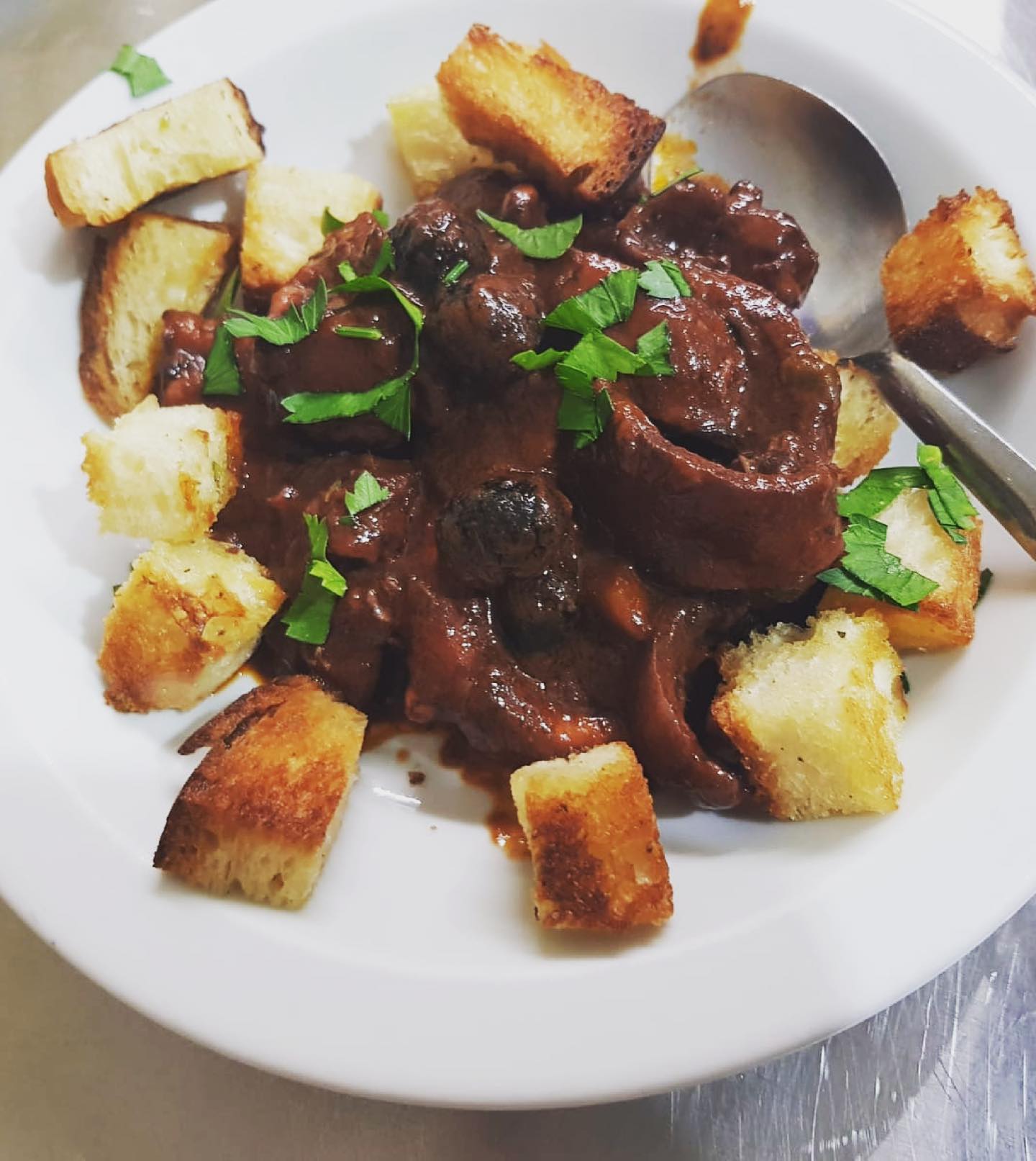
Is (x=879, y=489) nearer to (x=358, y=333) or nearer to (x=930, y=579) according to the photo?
(x=930, y=579)

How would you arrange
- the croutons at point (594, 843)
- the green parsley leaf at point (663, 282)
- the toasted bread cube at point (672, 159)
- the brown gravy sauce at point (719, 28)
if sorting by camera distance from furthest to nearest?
the toasted bread cube at point (672, 159) < the brown gravy sauce at point (719, 28) < the green parsley leaf at point (663, 282) < the croutons at point (594, 843)

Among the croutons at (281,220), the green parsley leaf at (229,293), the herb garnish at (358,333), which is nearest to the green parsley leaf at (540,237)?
the herb garnish at (358,333)

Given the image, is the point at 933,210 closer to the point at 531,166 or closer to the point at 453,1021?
the point at 531,166

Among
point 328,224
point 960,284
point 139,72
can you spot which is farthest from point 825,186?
point 139,72

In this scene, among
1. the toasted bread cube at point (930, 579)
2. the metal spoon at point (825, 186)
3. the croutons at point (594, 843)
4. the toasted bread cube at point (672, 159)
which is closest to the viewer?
the croutons at point (594, 843)

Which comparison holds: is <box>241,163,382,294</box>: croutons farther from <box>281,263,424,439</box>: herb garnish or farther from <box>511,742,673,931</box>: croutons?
<box>511,742,673,931</box>: croutons

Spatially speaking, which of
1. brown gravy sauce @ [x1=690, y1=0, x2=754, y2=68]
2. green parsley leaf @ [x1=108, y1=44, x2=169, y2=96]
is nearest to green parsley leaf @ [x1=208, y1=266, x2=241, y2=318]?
green parsley leaf @ [x1=108, y1=44, x2=169, y2=96]

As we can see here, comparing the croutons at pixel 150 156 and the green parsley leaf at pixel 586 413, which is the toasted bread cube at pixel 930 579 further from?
the croutons at pixel 150 156

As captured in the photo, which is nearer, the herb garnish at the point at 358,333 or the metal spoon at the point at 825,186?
the herb garnish at the point at 358,333
